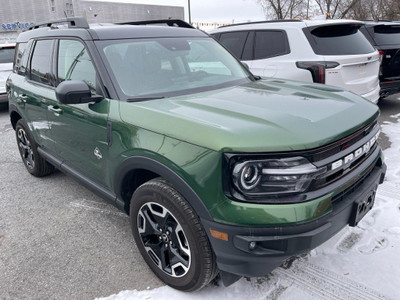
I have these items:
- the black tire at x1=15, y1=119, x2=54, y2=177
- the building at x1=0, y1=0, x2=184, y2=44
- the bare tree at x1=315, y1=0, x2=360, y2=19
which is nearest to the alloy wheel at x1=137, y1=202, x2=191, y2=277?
the black tire at x1=15, y1=119, x2=54, y2=177

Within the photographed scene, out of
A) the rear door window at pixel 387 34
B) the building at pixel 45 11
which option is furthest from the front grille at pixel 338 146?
the building at pixel 45 11

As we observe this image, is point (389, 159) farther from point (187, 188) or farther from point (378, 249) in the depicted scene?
point (187, 188)

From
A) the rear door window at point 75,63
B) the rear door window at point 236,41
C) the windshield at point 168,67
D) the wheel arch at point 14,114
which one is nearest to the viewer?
the windshield at point 168,67

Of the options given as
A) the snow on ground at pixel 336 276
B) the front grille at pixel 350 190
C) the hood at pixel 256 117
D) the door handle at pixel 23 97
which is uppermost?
the hood at pixel 256 117

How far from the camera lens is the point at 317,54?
475 centimetres

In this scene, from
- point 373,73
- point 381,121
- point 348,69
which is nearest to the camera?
point 348,69

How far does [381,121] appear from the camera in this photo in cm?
619

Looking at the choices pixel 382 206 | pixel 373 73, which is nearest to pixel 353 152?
pixel 382 206

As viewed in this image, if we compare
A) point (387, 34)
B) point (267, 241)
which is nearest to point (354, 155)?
point (267, 241)

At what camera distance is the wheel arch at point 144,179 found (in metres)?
1.96

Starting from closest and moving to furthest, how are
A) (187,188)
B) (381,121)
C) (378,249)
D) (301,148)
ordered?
1. (301,148)
2. (187,188)
3. (378,249)
4. (381,121)

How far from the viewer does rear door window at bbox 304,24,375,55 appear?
4.82 meters

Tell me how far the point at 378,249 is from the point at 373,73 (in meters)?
3.41

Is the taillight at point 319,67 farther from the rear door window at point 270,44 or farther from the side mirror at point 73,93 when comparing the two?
the side mirror at point 73,93
